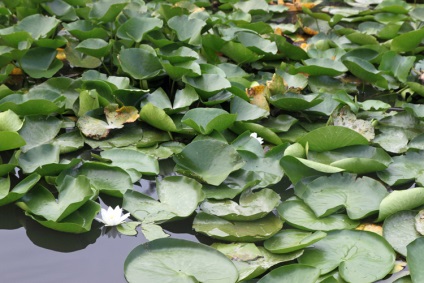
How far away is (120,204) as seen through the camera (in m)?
1.96

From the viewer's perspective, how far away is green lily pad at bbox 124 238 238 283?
1.58 metres

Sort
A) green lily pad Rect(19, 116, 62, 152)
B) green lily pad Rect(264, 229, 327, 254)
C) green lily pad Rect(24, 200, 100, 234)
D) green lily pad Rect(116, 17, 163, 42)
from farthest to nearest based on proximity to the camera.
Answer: green lily pad Rect(116, 17, 163, 42) < green lily pad Rect(19, 116, 62, 152) < green lily pad Rect(24, 200, 100, 234) < green lily pad Rect(264, 229, 327, 254)

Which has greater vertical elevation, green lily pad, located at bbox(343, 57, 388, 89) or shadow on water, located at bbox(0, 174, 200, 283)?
green lily pad, located at bbox(343, 57, 388, 89)

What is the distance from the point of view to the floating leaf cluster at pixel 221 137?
5.60ft

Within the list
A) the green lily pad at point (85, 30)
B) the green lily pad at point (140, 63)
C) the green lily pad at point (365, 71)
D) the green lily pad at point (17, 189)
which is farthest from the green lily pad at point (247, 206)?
the green lily pad at point (85, 30)

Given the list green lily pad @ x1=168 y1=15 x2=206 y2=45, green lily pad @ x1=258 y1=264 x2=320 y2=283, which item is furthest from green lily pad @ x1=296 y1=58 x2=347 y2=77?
green lily pad @ x1=258 y1=264 x2=320 y2=283

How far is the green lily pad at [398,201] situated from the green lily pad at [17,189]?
1080 millimetres

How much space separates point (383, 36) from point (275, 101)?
1168 millimetres

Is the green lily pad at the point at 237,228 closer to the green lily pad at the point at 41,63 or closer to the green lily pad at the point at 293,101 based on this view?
the green lily pad at the point at 293,101

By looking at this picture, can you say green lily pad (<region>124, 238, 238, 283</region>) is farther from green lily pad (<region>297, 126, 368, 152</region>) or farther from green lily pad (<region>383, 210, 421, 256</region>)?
green lily pad (<region>297, 126, 368, 152</region>)

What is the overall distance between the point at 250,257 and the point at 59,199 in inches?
25.0

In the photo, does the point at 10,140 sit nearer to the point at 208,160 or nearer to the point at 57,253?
the point at 57,253

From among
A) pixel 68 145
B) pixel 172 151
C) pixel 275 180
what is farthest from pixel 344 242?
pixel 68 145

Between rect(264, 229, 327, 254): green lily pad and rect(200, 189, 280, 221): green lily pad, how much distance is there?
91 millimetres
